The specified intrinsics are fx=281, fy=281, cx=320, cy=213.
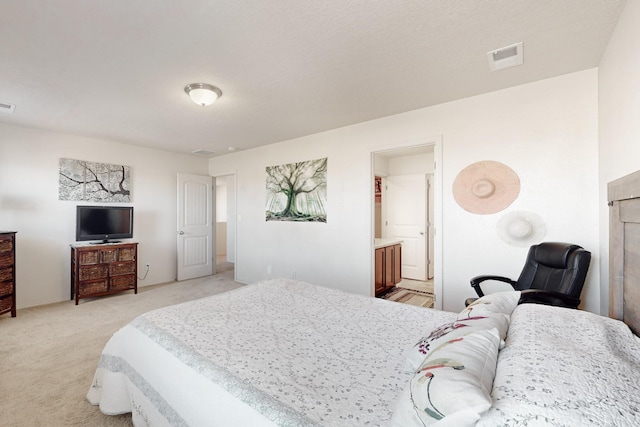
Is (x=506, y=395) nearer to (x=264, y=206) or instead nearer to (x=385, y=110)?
(x=385, y=110)

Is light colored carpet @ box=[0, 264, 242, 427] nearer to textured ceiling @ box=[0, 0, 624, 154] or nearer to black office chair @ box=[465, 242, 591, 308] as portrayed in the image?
textured ceiling @ box=[0, 0, 624, 154]

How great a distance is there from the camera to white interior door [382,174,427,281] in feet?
17.3

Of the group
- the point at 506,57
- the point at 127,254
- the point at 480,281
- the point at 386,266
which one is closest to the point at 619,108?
the point at 506,57

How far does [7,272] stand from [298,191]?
3.72m

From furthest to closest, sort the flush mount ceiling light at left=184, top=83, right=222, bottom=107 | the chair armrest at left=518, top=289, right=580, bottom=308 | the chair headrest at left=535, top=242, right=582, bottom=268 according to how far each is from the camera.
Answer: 1. the flush mount ceiling light at left=184, top=83, right=222, bottom=107
2. the chair headrest at left=535, top=242, right=582, bottom=268
3. the chair armrest at left=518, top=289, right=580, bottom=308

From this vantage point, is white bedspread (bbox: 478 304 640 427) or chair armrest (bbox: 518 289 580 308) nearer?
white bedspread (bbox: 478 304 640 427)

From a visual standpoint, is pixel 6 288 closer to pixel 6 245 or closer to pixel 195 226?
pixel 6 245

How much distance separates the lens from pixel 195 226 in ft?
18.4

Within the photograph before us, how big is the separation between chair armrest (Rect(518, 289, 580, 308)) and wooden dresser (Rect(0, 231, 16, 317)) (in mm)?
5232

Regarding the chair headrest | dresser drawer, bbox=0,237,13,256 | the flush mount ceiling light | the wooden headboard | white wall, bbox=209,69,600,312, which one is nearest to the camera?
the wooden headboard

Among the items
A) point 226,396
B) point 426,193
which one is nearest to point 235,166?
point 426,193

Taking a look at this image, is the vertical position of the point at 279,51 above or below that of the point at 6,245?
above

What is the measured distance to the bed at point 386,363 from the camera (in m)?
0.70

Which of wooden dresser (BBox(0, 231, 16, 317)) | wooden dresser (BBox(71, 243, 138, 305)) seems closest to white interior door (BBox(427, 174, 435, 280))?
wooden dresser (BBox(71, 243, 138, 305))
